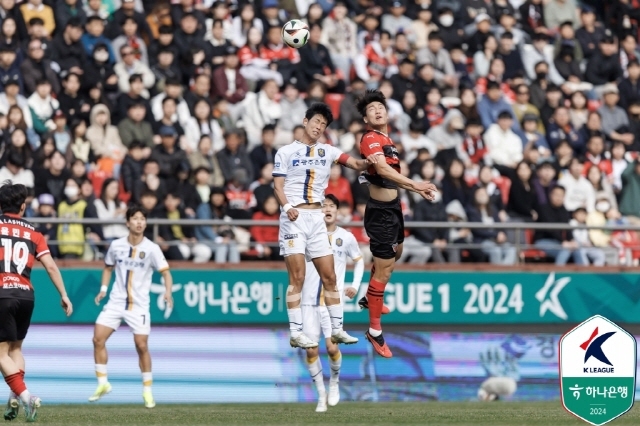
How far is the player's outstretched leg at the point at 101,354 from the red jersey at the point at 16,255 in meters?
3.89

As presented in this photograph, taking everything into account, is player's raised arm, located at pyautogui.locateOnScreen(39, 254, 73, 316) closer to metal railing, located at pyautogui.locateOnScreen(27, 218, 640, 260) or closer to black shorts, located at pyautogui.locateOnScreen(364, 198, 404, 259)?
black shorts, located at pyautogui.locateOnScreen(364, 198, 404, 259)

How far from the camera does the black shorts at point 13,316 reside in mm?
14148

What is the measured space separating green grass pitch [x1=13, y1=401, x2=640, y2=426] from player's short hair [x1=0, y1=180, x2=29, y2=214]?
7.22 ft

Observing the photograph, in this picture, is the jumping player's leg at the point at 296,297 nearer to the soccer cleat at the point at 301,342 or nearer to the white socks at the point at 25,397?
the soccer cleat at the point at 301,342

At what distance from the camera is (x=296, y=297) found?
15750 mm

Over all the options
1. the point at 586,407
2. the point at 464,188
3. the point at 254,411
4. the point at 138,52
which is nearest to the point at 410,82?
the point at 464,188

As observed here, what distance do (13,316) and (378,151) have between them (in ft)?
14.0

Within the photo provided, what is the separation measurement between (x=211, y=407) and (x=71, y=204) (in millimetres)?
3695

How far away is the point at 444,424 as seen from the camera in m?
14.1

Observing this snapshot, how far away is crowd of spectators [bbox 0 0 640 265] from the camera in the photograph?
20.8 meters

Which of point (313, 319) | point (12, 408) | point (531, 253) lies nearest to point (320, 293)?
point (313, 319)

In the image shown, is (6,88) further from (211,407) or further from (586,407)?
(586,407)

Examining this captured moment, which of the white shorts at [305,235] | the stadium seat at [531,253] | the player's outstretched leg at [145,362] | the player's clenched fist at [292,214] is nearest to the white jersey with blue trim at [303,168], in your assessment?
the white shorts at [305,235]

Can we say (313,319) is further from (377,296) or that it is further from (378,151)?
(378,151)
